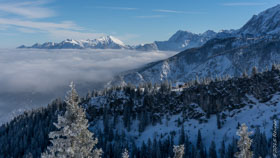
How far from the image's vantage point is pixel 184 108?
15525 cm

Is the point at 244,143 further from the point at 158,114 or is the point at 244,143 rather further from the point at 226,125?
the point at 158,114

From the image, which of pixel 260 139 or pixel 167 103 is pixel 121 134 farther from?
pixel 260 139

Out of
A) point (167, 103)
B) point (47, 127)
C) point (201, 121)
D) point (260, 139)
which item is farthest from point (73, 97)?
point (47, 127)

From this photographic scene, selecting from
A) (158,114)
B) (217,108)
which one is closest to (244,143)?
(217,108)

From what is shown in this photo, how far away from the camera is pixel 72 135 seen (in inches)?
721

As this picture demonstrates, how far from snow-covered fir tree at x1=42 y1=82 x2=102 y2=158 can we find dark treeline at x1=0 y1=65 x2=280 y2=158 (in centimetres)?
9314

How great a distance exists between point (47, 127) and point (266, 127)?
165 metres

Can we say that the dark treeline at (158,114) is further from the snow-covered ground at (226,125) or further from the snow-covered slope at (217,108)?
the snow-covered ground at (226,125)

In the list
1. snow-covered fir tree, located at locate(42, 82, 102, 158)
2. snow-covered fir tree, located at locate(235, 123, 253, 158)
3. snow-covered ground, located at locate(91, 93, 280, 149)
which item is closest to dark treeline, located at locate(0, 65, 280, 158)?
snow-covered ground, located at locate(91, 93, 280, 149)

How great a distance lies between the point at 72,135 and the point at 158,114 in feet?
481

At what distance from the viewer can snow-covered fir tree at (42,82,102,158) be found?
18391mm

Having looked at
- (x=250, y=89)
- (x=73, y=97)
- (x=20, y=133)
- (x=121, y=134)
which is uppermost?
(x=73, y=97)

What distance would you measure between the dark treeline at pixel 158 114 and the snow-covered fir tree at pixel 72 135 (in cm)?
9314

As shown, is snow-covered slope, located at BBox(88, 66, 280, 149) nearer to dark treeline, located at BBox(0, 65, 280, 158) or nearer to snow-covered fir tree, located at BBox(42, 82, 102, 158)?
dark treeline, located at BBox(0, 65, 280, 158)
